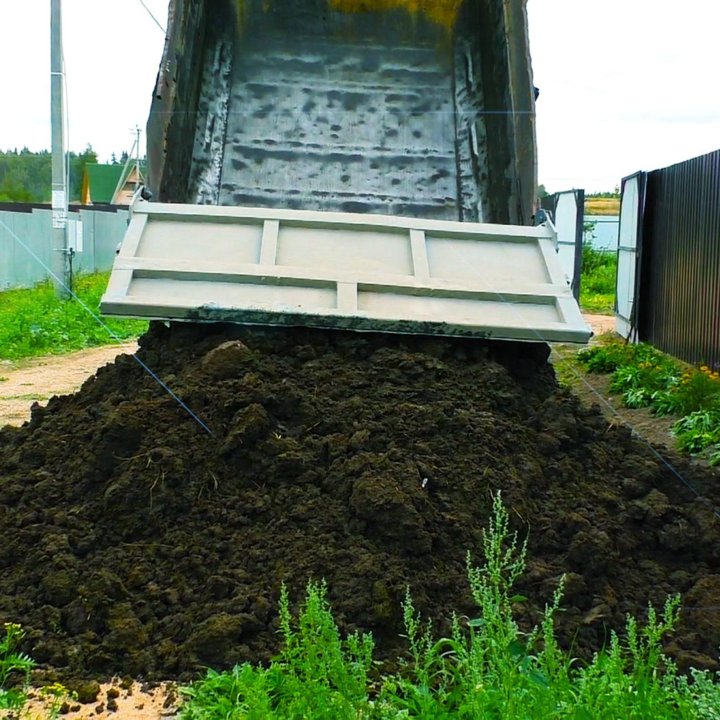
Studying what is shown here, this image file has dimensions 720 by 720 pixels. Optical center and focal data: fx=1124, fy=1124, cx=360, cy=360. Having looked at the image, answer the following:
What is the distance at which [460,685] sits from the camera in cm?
322

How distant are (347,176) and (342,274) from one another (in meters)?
1.96

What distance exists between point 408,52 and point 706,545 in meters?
4.30

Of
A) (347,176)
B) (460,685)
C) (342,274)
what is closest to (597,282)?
(347,176)

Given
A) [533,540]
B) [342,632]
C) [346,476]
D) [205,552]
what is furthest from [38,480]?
[533,540]

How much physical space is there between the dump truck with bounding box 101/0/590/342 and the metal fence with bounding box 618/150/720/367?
3.55m

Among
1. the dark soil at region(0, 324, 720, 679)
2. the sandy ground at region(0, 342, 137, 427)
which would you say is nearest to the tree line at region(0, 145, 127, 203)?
the sandy ground at region(0, 342, 137, 427)

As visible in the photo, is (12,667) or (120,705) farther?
(12,667)

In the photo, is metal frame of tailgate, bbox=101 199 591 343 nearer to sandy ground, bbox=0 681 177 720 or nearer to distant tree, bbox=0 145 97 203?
sandy ground, bbox=0 681 177 720

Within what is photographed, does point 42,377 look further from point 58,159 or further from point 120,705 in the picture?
point 120,705

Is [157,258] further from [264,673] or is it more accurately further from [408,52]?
[408,52]

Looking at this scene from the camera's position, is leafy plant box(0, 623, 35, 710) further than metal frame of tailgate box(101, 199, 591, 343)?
No

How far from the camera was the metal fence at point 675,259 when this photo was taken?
972cm

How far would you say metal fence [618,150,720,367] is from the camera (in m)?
9.72

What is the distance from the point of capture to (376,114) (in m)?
7.15
